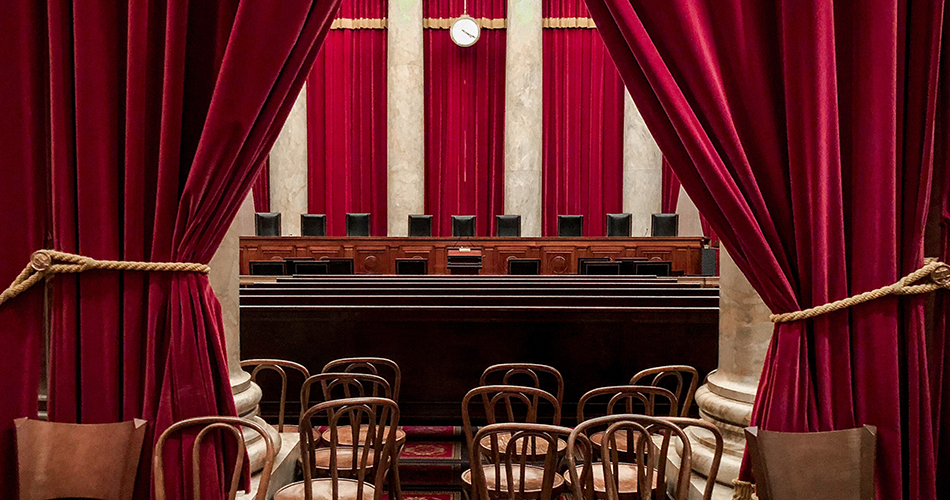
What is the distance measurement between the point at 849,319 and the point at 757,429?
0.38 m

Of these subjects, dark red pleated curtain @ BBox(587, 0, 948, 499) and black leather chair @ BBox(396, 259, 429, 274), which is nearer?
dark red pleated curtain @ BBox(587, 0, 948, 499)

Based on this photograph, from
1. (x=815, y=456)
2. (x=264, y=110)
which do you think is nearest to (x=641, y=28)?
(x=264, y=110)

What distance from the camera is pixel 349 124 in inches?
392

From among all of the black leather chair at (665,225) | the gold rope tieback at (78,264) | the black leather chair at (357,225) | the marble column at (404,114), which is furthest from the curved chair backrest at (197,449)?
the marble column at (404,114)

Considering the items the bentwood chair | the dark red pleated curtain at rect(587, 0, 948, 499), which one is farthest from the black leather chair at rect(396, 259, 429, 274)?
the dark red pleated curtain at rect(587, 0, 948, 499)

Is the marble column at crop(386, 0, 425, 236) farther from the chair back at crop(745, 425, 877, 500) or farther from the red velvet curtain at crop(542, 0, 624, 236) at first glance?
the chair back at crop(745, 425, 877, 500)

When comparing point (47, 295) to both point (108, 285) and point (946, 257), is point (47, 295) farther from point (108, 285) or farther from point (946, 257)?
point (946, 257)

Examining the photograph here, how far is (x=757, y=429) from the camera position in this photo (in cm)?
163

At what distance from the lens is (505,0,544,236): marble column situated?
30.1ft

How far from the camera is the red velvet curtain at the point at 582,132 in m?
9.91

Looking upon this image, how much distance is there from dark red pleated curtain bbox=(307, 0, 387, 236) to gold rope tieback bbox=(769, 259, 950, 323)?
881cm

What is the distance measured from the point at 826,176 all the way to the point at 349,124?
8.95 metres

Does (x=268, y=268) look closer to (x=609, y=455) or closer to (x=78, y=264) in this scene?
(x=78, y=264)

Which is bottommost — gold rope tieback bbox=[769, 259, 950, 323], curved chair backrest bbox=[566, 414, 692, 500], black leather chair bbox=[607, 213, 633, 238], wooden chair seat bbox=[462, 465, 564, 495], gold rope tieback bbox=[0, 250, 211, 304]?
wooden chair seat bbox=[462, 465, 564, 495]
